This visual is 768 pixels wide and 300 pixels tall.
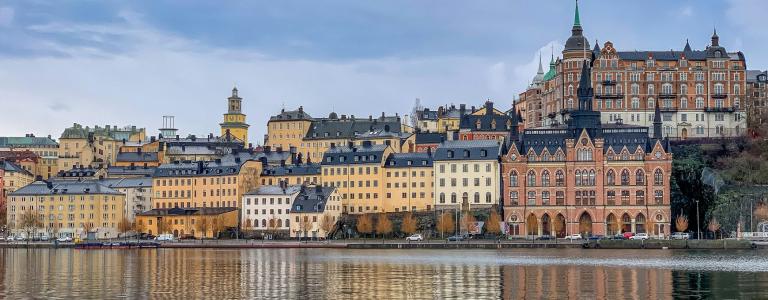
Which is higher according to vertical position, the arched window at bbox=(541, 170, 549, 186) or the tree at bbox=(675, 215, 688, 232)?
the arched window at bbox=(541, 170, 549, 186)

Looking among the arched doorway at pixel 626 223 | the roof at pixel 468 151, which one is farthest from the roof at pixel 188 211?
the arched doorway at pixel 626 223

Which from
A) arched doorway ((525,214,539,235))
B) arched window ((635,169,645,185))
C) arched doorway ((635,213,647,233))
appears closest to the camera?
arched doorway ((635,213,647,233))

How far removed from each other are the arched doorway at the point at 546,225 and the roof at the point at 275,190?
37840mm

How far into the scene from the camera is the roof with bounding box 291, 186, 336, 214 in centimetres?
18038

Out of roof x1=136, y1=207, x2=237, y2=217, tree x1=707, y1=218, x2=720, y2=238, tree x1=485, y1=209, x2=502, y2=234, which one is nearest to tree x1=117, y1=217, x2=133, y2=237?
roof x1=136, y1=207, x2=237, y2=217

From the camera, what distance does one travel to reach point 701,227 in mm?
163250

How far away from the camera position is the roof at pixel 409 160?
605 ft

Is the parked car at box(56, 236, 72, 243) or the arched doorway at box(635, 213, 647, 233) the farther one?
the parked car at box(56, 236, 72, 243)

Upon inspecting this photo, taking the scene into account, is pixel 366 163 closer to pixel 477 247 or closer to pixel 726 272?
pixel 477 247

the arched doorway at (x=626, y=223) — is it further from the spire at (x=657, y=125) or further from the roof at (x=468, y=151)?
the roof at (x=468, y=151)

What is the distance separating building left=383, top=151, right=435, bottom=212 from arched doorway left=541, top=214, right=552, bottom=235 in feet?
60.3

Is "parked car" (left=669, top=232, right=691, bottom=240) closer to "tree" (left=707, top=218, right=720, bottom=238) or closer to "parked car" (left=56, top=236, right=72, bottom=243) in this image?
"tree" (left=707, top=218, right=720, bottom=238)

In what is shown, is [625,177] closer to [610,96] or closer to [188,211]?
[610,96]

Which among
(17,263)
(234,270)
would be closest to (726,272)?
(234,270)
